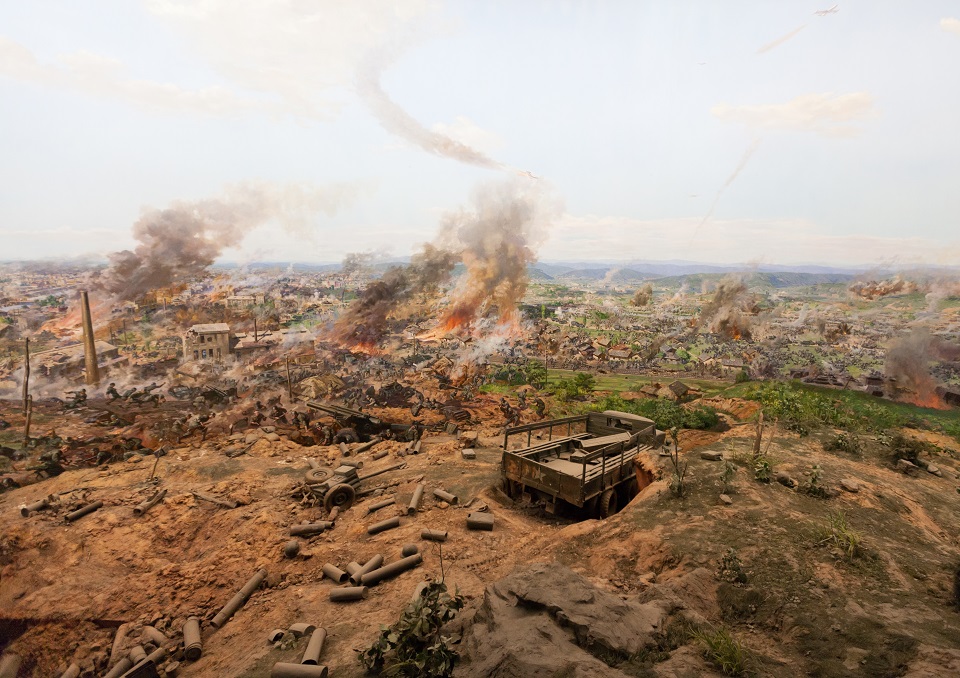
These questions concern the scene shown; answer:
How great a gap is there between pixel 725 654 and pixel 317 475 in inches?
526

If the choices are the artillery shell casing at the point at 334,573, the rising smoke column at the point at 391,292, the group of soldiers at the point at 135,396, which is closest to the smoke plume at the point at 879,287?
the rising smoke column at the point at 391,292

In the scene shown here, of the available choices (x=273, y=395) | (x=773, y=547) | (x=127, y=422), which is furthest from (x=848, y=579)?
(x=127, y=422)

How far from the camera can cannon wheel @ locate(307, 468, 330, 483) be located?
15301 mm

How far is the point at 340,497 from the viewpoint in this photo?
45.3 ft

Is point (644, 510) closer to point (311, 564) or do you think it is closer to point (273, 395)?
point (311, 564)

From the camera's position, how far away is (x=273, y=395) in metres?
25.7

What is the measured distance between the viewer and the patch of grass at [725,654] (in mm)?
5160

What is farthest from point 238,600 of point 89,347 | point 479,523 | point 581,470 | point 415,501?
point 89,347

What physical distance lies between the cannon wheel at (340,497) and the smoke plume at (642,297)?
26213 mm

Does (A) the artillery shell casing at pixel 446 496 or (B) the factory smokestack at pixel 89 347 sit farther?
(B) the factory smokestack at pixel 89 347

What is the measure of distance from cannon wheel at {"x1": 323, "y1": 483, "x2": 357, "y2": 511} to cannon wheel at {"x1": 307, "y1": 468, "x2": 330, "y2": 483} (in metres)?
1.81

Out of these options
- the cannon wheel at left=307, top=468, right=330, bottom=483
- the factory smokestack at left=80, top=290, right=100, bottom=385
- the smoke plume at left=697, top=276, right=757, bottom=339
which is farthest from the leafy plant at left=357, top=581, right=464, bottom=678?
the smoke plume at left=697, top=276, right=757, bottom=339

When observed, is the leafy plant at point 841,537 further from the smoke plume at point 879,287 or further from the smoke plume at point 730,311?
the smoke plume at point 879,287

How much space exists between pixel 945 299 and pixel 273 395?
37.3 metres
